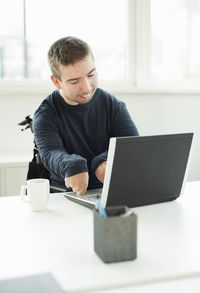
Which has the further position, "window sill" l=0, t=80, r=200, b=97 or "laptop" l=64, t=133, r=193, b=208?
"window sill" l=0, t=80, r=200, b=97

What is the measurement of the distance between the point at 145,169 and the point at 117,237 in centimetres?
43

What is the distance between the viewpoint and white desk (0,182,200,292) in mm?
887

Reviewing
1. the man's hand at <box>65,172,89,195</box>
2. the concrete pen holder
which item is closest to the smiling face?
the man's hand at <box>65,172,89,195</box>

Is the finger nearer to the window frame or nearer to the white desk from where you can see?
the white desk

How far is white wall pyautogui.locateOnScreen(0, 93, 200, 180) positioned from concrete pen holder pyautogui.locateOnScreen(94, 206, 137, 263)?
2.22 meters

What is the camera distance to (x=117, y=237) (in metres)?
0.95

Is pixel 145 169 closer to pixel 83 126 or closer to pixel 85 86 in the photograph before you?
pixel 85 86

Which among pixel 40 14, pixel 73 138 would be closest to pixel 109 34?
pixel 40 14

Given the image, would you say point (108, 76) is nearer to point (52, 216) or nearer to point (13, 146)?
point (13, 146)

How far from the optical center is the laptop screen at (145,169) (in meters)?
1.26

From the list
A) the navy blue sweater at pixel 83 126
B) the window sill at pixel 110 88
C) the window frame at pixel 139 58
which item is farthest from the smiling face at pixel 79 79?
the window frame at pixel 139 58

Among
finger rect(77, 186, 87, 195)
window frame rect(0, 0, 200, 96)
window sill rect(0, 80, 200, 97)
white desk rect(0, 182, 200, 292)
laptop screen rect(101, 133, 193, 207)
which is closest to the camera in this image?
white desk rect(0, 182, 200, 292)

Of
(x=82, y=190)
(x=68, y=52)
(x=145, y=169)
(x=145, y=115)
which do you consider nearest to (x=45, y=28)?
(x=145, y=115)

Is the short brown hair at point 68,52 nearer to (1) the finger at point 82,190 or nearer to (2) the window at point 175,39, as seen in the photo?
(1) the finger at point 82,190
